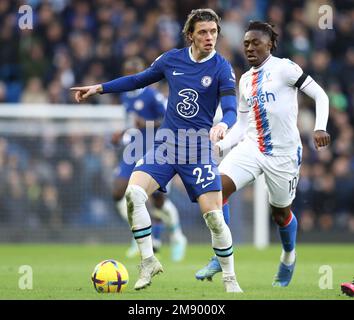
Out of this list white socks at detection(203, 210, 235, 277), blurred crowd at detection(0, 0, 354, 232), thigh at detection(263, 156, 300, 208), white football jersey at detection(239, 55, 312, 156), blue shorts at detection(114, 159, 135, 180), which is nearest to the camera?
white socks at detection(203, 210, 235, 277)

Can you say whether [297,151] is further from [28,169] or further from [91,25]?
[91,25]

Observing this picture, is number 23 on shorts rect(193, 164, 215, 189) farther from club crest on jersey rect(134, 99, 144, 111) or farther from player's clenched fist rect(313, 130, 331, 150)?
club crest on jersey rect(134, 99, 144, 111)

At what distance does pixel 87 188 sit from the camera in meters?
17.1

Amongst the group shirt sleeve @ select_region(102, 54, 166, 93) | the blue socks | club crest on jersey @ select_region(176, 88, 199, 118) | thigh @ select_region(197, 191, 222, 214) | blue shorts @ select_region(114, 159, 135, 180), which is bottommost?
the blue socks

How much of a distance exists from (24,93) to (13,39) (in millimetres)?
1185

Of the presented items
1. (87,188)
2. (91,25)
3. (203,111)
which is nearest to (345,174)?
(87,188)

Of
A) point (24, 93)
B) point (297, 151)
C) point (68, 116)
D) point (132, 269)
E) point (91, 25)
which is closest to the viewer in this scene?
point (297, 151)

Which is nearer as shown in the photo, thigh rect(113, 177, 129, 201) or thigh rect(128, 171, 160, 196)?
thigh rect(128, 171, 160, 196)

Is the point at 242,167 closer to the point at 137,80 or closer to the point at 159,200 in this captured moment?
the point at 137,80

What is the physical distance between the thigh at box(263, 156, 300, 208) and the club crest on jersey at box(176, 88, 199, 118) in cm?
118

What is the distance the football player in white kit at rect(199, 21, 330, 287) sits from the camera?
8.95m

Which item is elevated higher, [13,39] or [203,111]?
[13,39]

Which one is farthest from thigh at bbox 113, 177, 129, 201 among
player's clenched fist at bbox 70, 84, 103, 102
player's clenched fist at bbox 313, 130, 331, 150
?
player's clenched fist at bbox 313, 130, 331, 150

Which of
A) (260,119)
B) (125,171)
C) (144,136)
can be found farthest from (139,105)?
(260,119)
